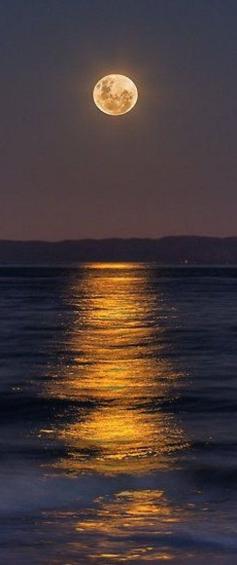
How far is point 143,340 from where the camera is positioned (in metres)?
50.9

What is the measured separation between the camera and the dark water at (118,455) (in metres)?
12.4

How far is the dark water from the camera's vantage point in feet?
40.5

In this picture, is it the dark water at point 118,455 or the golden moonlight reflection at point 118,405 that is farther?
the golden moonlight reflection at point 118,405

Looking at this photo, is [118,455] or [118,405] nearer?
[118,455]

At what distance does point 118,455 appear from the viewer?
61.1 ft

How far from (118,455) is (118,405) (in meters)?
7.50

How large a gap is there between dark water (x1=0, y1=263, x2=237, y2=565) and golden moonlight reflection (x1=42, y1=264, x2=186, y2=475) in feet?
0.12

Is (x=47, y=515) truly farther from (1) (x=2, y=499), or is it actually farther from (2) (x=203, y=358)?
(2) (x=203, y=358)

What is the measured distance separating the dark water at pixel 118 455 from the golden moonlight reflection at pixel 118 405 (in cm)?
4

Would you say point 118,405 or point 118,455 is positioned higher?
point 118,405

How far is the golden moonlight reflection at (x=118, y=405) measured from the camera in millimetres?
18516

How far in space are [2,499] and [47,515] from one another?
3.38 feet

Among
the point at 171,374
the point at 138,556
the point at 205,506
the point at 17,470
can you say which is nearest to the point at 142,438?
the point at 17,470

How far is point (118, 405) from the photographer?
26.1 m
